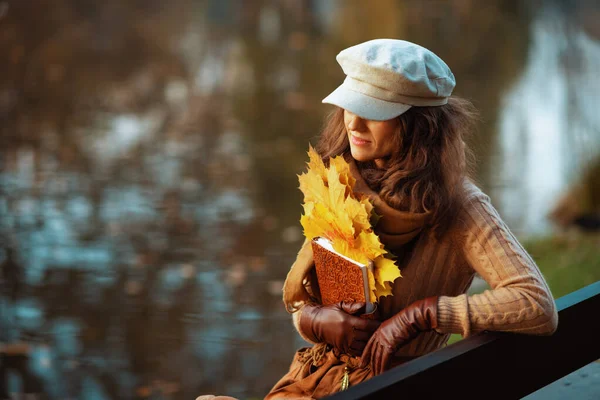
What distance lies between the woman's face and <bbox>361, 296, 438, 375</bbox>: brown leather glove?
1.19 feet

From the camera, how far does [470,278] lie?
2072mm

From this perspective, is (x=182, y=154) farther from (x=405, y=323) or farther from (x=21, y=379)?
(x=405, y=323)

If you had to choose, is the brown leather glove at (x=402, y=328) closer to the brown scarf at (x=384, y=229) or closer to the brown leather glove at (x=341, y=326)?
the brown leather glove at (x=341, y=326)

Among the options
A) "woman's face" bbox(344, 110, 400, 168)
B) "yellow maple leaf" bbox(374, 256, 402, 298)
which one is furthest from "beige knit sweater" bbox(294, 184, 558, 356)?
"woman's face" bbox(344, 110, 400, 168)

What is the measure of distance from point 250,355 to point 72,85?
692cm

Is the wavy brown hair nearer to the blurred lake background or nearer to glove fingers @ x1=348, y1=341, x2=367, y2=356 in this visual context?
glove fingers @ x1=348, y1=341, x2=367, y2=356

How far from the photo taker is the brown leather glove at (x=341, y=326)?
195 centimetres

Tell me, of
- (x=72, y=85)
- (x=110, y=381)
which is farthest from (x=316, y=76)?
(x=110, y=381)

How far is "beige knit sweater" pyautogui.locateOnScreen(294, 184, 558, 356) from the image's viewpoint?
1.86 meters

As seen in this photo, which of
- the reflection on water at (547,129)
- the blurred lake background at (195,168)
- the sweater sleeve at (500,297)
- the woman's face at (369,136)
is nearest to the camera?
the sweater sleeve at (500,297)

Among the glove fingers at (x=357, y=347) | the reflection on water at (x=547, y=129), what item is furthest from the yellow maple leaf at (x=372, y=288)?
the reflection on water at (x=547, y=129)

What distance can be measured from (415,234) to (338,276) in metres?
0.21

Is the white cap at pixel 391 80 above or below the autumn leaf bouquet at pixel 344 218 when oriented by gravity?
above

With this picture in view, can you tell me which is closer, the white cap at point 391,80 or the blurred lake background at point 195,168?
the white cap at point 391,80
